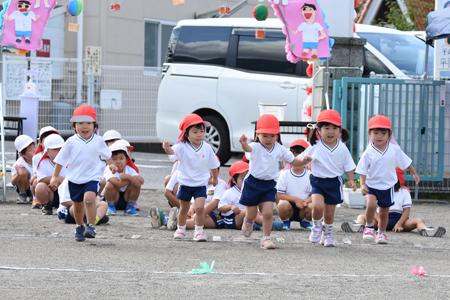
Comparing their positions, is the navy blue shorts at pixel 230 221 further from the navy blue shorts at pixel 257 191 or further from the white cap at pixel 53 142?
the white cap at pixel 53 142

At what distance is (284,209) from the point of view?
7293 mm

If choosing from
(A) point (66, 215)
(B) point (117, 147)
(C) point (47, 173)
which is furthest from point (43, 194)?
(B) point (117, 147)

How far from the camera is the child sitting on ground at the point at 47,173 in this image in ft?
26.0

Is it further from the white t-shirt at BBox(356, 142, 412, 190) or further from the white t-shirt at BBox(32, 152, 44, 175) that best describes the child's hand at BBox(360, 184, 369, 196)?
the white t-shirt at BBox(32, 152, 44, 175)

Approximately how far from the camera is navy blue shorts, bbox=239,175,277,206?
6309 millimetres

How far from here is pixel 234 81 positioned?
476 inches

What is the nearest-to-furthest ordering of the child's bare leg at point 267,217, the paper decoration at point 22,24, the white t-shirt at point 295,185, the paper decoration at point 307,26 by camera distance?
the child's bare leg at point 267,217 → the white t-shirt at point 295,185 → the paper decoration at point 307,26 → the paper decoration at point 22,24

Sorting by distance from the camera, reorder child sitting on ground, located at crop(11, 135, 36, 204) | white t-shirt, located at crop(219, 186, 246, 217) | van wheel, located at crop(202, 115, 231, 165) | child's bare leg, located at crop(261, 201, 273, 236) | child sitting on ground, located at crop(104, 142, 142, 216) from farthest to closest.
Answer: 1. van wheel, located at crop(202, 115, 231, 165)
2. child sitting on ground, located at crop(11, 135, 36, 204)
3. child sitting on ground, located at crop(104, 142, 142, 216)
4. white t-shirt, located at crop(219, 186, 246, 217)
5. child's bare leg, located at crop(261, 201, 273, 236)

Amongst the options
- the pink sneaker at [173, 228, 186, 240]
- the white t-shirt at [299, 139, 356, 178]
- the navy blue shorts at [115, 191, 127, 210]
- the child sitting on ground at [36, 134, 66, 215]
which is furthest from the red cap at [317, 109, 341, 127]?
the child sitting on ground at [36, 134, 66, 215]

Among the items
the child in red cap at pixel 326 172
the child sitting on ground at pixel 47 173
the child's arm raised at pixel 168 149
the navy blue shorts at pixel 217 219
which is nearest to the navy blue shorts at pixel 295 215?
the navy blue shorts at pixel 217 219

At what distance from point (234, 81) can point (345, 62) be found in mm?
2596

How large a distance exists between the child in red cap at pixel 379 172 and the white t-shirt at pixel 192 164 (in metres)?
1.46

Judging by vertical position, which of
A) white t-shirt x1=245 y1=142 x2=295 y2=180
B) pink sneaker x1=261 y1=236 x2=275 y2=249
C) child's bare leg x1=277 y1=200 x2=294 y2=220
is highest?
white t-shirt x1=245 y1=142 x2=295 y2=180

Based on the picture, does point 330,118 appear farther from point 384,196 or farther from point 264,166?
point 384,196
